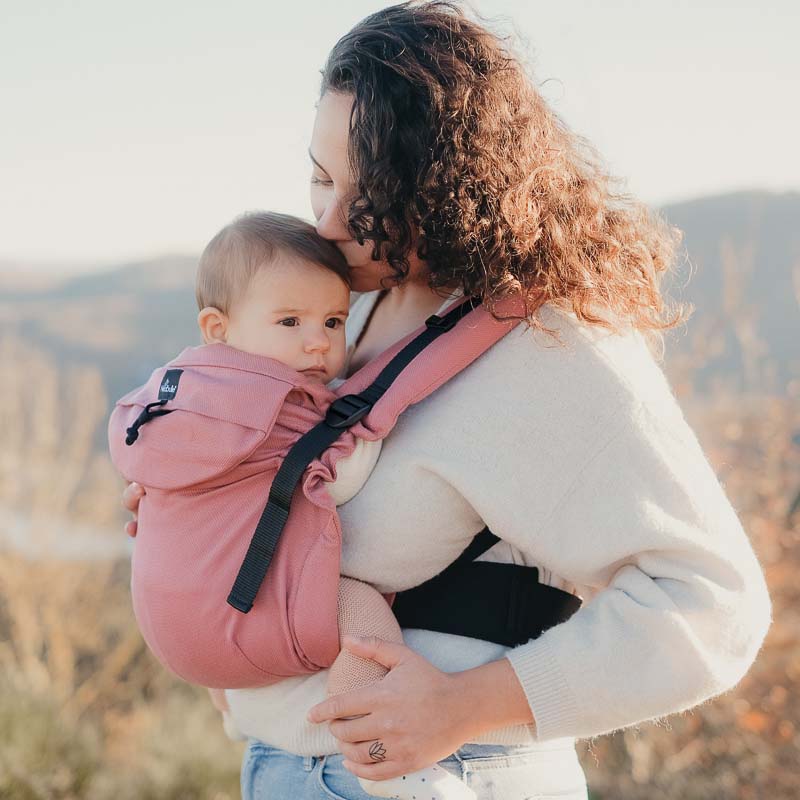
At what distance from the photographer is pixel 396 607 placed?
158 centimetres

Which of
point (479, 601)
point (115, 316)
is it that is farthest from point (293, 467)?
point (115, 316)

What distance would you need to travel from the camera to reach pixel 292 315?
1782 millimetres

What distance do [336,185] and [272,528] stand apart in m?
0.63

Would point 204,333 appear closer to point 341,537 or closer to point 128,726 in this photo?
point 341,537

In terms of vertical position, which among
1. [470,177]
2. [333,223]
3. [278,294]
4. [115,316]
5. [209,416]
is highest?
[470,177]

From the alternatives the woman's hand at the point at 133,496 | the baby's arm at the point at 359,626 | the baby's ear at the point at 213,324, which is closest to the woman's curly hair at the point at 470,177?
the baby's ear at the point at 213,324

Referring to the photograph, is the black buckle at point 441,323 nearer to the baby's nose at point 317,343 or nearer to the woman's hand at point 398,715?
the baby's nose at point 317,343

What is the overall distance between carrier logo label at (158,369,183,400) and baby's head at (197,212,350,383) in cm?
14

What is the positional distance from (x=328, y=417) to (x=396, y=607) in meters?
0.34

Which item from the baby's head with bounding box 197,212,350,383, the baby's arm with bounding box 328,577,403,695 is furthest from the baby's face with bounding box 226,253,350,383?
the baby's arm with bounding box 328,577,403,695

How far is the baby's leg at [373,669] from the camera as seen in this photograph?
4.73 feet

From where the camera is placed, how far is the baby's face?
69.2 inches

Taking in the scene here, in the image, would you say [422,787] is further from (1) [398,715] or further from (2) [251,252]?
(2) [251,252]

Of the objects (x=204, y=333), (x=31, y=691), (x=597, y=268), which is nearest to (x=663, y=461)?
(x=597, y=268)
